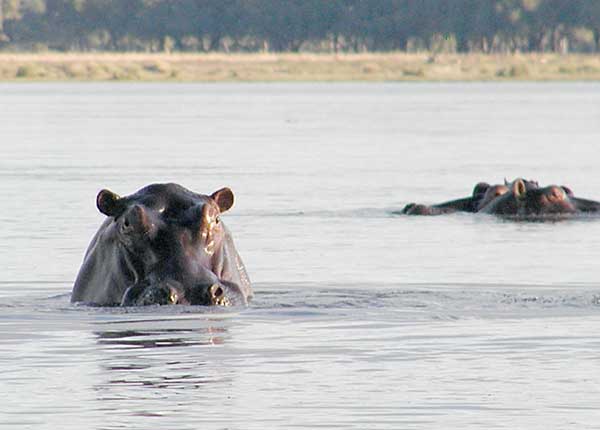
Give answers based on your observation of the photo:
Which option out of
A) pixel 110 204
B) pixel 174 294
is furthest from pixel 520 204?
pixel 174 294

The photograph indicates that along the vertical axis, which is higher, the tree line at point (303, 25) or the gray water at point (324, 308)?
the gray water at point (324, 308)

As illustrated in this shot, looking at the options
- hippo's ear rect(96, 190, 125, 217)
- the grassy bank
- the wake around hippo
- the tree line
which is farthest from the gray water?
the tree line

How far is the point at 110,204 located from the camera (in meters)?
12.8

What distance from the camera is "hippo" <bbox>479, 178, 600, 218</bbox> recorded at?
23.1 metres

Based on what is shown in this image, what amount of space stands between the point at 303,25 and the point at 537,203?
321 ft

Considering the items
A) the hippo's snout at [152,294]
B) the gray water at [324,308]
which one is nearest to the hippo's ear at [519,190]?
the gray water at [324,308]

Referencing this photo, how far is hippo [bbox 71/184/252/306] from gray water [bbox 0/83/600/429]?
0.50 ft

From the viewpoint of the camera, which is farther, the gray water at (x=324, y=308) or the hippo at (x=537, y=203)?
the hippo at (x=537, y=203)

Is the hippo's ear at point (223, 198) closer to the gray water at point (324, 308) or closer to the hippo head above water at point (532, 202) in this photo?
the gray water at point (324, 308)

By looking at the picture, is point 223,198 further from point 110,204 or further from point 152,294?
point 152,294

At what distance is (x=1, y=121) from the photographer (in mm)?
53250

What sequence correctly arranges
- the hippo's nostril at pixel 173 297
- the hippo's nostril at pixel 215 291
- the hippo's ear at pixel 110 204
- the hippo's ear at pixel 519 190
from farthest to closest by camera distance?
the hippo's ear at pixel 519 190 < the hippo's ear at pixel 110 204 < the hippo's nostril at pixel 173 297 < the hippo's nostril at pixel 215 291

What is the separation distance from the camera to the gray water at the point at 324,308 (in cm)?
982

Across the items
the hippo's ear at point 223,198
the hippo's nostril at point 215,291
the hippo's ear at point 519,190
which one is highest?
the hippo's ear at point 223,198
